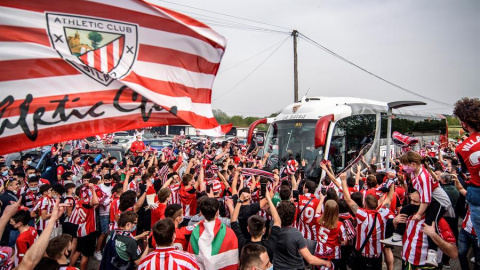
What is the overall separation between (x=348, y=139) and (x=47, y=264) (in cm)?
1017

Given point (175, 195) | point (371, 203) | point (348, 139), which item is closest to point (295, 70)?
point (348, 139)

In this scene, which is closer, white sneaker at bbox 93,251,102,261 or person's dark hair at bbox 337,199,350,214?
person's dark hair at bbox 337,199,350,214

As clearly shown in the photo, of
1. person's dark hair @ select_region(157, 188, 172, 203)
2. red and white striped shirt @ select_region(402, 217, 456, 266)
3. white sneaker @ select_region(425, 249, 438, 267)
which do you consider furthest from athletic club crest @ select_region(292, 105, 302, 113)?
white sneaker @ select_region(425, 249, 438, 267)

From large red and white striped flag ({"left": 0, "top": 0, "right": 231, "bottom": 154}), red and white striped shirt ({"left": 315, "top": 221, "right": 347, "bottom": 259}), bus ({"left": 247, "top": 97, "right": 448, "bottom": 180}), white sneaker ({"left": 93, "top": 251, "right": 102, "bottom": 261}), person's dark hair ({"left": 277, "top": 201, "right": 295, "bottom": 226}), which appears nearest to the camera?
large red and white striped flag ({"left": 0, "top": 0, "right": 231, "bottom": 154})

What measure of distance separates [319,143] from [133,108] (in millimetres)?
6369

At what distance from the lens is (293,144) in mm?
11344

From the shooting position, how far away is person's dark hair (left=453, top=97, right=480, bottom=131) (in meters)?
3.14

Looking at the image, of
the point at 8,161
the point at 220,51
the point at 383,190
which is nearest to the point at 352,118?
the point at 383,190

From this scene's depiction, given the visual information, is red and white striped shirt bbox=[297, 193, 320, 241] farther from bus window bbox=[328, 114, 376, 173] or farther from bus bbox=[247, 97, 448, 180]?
bus window bbox=[328, 114, 376, 173]

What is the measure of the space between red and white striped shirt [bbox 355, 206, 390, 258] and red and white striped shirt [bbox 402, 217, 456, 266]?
2.67 feet

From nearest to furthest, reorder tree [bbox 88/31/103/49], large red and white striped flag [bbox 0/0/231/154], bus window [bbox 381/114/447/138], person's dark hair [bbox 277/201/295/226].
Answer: large red and white striped flag [bbox 0/0/231/154] < tree [bbox 88/31/103/49] < person's dark hair [bbox 277/201/295/226] < bus window [bbox 381/114/447/138]

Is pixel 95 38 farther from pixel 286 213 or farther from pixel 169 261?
pixel 286 213

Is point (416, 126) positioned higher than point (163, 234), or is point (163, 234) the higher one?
point (416, 126)

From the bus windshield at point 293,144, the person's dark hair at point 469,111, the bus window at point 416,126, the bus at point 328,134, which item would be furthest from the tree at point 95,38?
the bus window at point 416,126
